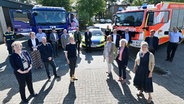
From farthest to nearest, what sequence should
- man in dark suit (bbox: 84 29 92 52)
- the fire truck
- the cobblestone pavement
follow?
1. man in dark suit (bbox: 84 29 92 52)
2. the fire truck
3. the cobblestone pavement

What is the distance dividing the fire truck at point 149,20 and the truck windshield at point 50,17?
12.9ft

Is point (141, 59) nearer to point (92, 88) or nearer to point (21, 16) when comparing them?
point (92, 88)

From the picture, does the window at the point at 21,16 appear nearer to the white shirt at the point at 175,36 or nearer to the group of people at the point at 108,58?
the group of people at the point at 108,58

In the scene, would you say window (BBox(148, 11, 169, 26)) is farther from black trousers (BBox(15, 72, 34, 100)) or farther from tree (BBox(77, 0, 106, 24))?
tree (BBox(77, 0, 106, 24))

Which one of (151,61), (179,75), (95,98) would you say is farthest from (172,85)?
(95,98)

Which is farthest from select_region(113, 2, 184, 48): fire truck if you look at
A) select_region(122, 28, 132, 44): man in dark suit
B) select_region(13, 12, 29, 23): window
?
select_region(13, 12, 29, 23): window

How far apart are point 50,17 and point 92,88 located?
6705 millimetres

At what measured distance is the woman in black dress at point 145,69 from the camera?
3.65 meters

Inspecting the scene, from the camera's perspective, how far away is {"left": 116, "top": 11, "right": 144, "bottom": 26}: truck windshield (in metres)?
7.98

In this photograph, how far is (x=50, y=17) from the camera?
9641 mm

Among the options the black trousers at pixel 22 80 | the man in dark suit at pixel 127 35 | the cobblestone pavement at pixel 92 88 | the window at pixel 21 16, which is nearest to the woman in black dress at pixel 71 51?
the cobblestone pavement at pixel 92 88

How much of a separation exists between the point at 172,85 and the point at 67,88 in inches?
148

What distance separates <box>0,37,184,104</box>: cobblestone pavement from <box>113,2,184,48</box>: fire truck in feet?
7.37

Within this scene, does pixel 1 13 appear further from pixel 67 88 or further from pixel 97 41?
pixel 67 88
